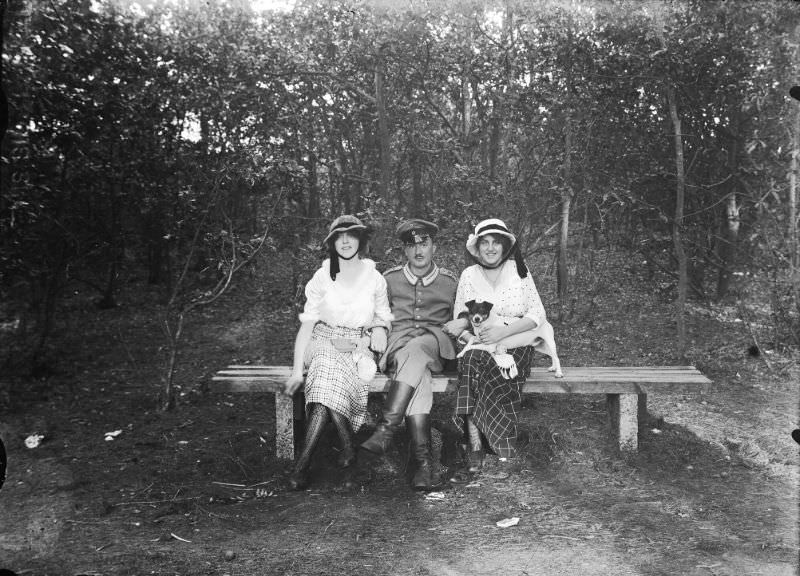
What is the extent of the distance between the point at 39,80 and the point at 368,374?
360 cm

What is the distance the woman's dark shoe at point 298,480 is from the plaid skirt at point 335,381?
43 centimetres

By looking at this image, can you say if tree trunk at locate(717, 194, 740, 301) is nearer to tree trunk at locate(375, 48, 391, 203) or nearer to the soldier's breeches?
tree trunk at locate(375, 48, 391, 203)

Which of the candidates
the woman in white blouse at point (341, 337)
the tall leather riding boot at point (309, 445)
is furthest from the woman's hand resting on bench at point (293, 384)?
the tall leather riding boot at point (309, 445)

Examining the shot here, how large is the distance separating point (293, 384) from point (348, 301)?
685mm

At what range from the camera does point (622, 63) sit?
21.1 ft

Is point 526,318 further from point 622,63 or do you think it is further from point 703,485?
point 622,63

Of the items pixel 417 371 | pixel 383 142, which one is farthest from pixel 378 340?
pixel 383 142

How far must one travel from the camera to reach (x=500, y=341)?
4391 millimetres

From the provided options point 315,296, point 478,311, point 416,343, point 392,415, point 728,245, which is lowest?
point 392,415

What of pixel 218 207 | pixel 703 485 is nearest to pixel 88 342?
pixel 218 207

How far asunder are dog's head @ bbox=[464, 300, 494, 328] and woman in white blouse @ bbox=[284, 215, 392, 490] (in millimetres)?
584

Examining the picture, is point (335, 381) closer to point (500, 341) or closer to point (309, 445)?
point (309, 445)

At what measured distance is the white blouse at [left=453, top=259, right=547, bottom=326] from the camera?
181 inches

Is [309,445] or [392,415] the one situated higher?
[392,415]
